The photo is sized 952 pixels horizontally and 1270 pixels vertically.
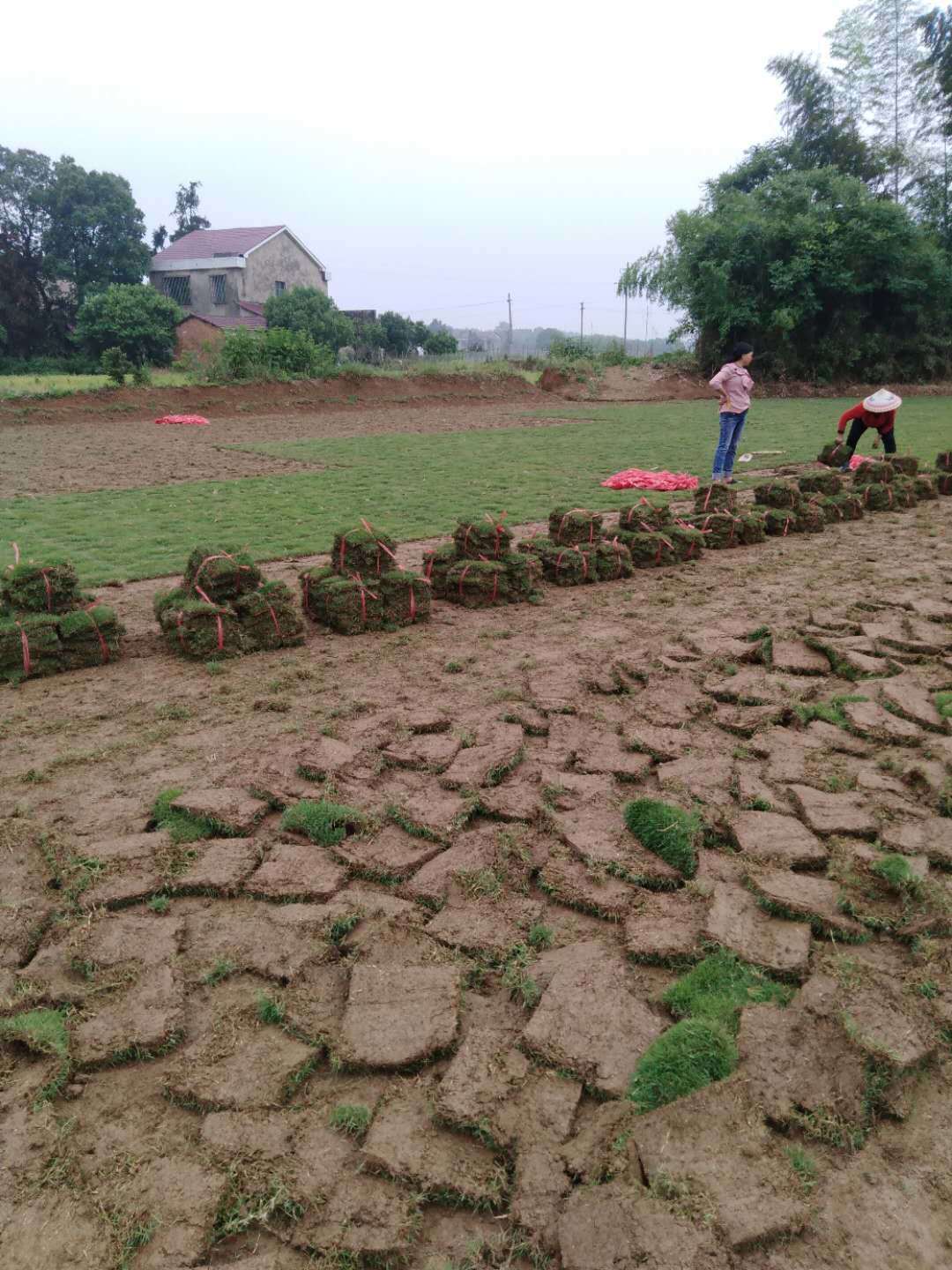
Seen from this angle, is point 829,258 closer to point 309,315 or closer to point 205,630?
point 309,315

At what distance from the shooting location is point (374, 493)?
37.4ft

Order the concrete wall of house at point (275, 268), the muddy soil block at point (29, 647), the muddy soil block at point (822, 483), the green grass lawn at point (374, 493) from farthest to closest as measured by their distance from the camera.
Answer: the concrete wall of house at point (275, 268) < the muddy soil block at point (822, 483) < the green grass lawn at point (374, 493) < the muddy soil block at point (29, 647)

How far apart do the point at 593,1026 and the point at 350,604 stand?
3917 millimetres

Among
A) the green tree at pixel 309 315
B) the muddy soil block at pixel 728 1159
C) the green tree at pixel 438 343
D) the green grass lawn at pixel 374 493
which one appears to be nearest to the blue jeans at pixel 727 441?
the green grass lawn at pixel 374 493

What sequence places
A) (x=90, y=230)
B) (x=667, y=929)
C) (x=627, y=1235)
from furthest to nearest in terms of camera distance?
(x=90, y=230)
(x=667, y=929)
(x=627, y=1235)

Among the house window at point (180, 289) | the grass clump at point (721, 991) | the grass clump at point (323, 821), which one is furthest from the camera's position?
the house window at point (180, 289)

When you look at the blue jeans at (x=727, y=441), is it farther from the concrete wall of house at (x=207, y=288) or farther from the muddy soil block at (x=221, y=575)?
the concrete wall of house at (x=207, y=288)

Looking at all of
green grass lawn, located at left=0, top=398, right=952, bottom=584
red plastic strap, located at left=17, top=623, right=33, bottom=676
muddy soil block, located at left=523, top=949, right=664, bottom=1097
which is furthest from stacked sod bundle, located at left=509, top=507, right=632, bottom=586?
muddy soil block, located at left=523, top=949, right=664, bottom=1097

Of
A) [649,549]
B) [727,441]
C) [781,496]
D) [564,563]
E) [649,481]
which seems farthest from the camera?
[649,481]

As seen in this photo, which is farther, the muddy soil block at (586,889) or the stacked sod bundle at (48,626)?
the stacked sod bundle at (48,626)

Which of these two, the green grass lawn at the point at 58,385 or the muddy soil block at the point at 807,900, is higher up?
the green grass lawn at the point at 58,385

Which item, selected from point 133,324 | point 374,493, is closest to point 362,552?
point 374,493

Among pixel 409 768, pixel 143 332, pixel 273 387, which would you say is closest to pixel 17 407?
pixel 273 387

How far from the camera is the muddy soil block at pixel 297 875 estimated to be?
307 cm
